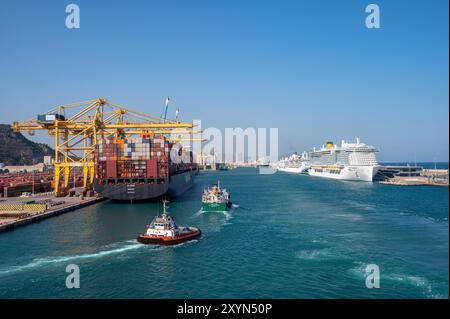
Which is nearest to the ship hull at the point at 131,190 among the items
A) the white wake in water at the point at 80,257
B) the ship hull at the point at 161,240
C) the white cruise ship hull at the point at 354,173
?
the white wake in water at the point at 80,257

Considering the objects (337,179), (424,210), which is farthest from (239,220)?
(337,179)

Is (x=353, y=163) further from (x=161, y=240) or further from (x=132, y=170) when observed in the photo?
(x=161, y=240)

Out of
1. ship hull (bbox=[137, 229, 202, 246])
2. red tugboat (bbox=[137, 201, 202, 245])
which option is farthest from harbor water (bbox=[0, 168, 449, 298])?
red tugboat (bbox=[137, 201, 202, 245])

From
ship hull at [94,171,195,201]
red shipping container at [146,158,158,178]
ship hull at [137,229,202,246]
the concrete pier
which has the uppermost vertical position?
red shipping container at [146,158,158,178]

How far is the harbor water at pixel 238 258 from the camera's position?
1944cm

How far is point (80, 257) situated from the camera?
1012 inches

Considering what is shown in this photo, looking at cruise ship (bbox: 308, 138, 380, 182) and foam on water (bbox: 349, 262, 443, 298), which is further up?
cruise ship (bbox: 308, 138, 380, 182)

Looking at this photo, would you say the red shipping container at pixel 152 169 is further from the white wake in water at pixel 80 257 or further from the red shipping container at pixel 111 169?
the white wake in water at pixel 80 257

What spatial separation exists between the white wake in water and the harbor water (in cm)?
8

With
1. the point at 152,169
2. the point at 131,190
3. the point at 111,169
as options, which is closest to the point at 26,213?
the point at 131,190

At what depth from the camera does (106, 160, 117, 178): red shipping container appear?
5662cm

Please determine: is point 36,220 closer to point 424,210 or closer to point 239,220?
point 239,220

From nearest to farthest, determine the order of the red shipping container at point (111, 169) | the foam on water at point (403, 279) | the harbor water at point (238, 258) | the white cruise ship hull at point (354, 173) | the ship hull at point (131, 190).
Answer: the foam on water at point (403, 279) → the harbor water at point (238, 258) → the ship hull at point (131, 190) → the red shipping container at point (111, 169) → the white cruise ship hull at point (354, 173)

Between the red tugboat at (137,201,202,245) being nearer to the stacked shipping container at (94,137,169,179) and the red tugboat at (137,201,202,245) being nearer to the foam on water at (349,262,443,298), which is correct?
the foam on water at (349,262,443,298)
